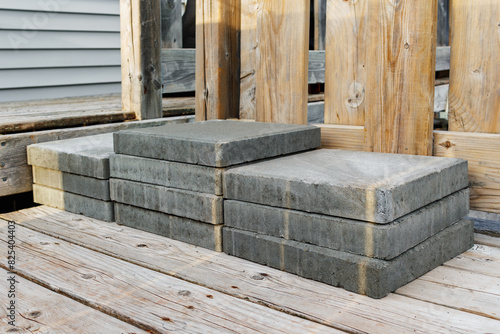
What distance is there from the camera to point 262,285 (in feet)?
5.85

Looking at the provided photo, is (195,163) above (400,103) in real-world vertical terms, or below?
below

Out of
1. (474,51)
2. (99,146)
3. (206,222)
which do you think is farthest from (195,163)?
(474,51)

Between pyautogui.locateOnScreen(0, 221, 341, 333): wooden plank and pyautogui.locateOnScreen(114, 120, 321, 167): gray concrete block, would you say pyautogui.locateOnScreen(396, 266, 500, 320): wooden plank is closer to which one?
pyautogui.locateOnScreen(0, 221, 341, 333): wooden plank

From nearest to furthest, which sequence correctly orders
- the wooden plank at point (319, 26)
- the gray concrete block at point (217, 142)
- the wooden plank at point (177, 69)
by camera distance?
the gray concrete block at point (217, 142) < the wooden plank at point (177, 69) < the wooden plank at point (319, 26)

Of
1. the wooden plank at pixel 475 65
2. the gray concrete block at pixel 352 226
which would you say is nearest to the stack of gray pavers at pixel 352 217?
the gray concrete block at pixel 352 226

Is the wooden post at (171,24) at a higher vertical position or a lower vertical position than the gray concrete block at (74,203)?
higher

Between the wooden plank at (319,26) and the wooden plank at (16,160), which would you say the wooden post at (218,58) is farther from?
the wooden plank at (319,26)

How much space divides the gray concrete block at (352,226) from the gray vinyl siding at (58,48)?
4.16m

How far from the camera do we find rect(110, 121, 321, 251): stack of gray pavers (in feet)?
6.84

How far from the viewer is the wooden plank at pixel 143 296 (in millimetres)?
1511

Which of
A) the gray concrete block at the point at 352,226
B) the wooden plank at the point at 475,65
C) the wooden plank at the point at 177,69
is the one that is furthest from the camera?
the wooden plank at the point at 177,69

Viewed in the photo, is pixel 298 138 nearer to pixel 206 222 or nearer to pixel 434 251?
pixel 206 222

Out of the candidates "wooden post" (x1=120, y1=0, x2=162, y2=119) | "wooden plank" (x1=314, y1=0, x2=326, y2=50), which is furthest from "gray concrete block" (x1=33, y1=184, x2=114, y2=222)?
"wooden plank" (x1=314, y1=0, x2=326, y2=50)

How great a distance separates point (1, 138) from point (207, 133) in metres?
1.25
